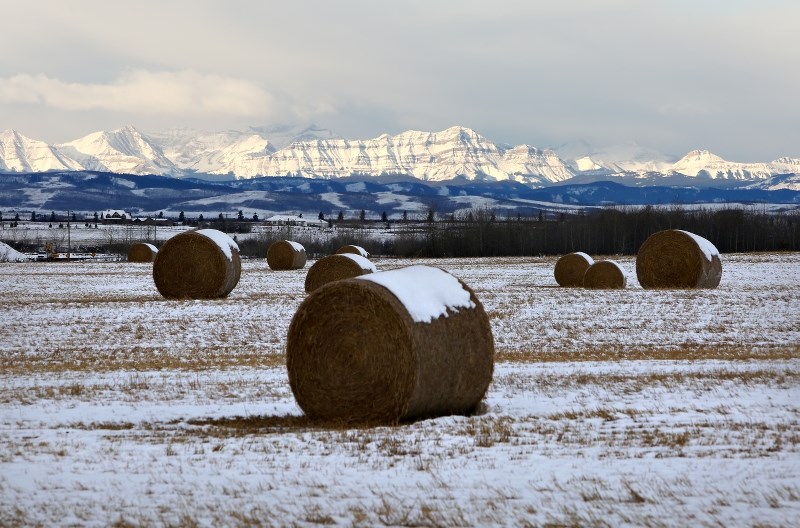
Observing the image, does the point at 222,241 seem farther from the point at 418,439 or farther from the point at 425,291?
the point at 418,439

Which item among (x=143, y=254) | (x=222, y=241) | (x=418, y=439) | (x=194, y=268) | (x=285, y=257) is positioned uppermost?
(x=222, y=241)

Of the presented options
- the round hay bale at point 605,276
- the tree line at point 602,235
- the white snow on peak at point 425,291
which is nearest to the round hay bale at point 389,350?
the white snow on peak at point 425,291

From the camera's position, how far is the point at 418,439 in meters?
11.7

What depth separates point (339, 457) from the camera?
10.8 metres

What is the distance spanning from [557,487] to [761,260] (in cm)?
5823

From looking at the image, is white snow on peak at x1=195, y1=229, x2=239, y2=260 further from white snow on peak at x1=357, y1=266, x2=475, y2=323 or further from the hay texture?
white snow on peak at x1=357, y1=266, x2=475, y2=323

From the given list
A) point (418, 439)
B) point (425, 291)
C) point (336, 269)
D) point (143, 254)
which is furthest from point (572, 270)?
point (143, 254)

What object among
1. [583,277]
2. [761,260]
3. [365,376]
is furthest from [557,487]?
[761,260]

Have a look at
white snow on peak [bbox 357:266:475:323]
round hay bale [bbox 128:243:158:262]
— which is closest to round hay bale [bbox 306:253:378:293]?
white snow on peak [bbox 357:266:475:323]

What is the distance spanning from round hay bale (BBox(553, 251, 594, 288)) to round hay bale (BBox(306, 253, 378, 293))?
10186mm

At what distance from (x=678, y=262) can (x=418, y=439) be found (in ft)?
89.3

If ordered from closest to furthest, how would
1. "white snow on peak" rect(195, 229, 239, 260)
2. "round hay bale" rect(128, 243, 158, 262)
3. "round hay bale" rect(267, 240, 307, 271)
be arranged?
"white snow on peak" rect(195, 229, 239, 260) → "round hay bale" rect(267, 240, 307, 271) → "round hay bale" rect(128, 243, 158, 262)

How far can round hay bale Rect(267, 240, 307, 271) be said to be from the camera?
6194 cm

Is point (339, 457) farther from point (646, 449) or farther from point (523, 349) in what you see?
point (523, 349)
